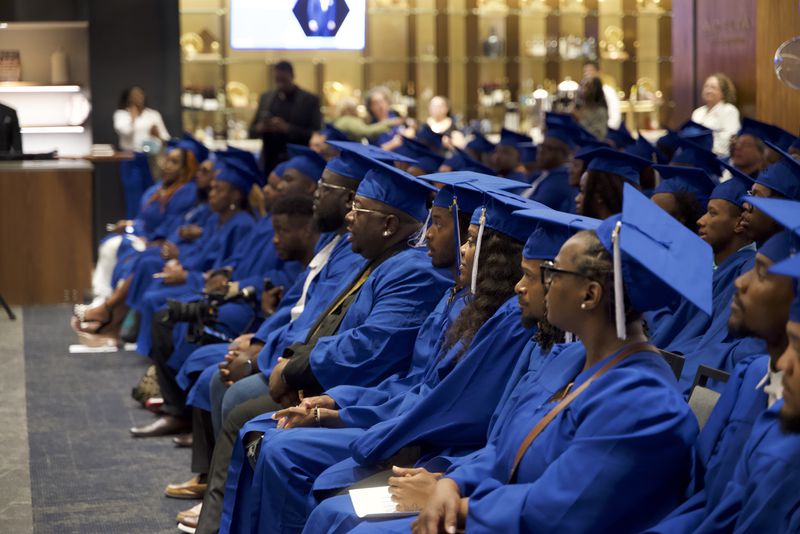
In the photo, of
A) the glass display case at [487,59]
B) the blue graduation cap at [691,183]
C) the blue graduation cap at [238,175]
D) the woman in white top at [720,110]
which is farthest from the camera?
the glass display case at [487,59]

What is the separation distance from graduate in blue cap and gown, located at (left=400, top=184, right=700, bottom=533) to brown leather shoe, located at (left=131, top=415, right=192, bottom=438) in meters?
3.63

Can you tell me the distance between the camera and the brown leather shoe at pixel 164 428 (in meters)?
6.36

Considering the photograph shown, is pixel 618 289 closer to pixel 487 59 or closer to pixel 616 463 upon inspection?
pixel 616 463

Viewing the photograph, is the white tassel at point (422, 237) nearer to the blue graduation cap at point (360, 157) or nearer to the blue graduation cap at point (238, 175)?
the blue graduation cap at point (360, 157)

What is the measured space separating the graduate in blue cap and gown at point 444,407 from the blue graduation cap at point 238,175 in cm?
360

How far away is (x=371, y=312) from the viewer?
4531 mm

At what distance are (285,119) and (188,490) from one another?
21.6 ft

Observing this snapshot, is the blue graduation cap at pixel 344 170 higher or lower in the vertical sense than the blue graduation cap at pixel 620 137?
lower

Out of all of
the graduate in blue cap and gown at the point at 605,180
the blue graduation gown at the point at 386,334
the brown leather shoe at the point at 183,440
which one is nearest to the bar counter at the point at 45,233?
the brown leather shoe at the point at 183,440

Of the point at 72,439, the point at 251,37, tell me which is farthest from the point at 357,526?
the point at 251,37

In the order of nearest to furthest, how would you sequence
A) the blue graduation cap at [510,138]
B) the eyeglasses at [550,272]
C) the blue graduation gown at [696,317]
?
the eyeglasses at [550,272], the blue graduation gown at [696,317], the blue graduation cap at [510,138]

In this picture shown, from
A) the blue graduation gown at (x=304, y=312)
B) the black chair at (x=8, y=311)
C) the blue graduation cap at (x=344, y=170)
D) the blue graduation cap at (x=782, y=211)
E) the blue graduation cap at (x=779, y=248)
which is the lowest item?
the black chair at (x=8, y=311)

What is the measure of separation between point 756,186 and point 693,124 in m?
3.52

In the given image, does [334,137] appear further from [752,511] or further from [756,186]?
[752,511]
